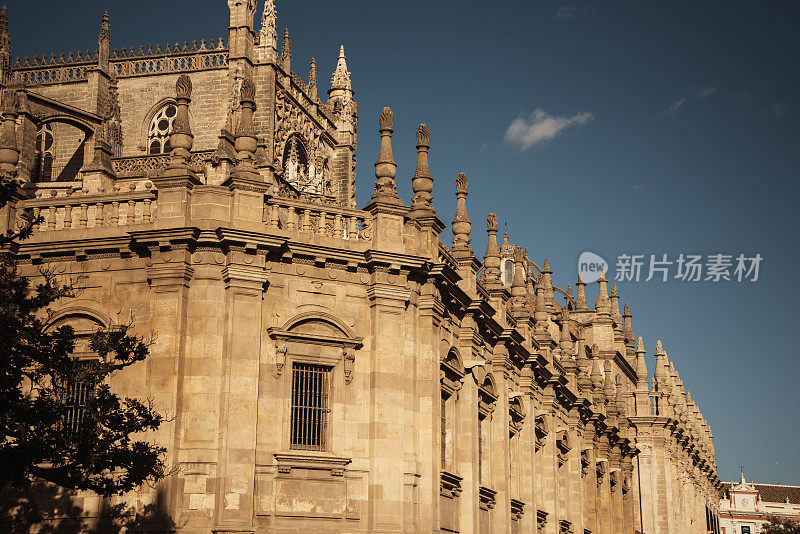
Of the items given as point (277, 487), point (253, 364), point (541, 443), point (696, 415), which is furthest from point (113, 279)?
point (696, 415)

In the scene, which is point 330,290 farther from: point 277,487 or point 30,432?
point 30,432

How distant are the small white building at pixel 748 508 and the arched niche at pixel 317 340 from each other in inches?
4221

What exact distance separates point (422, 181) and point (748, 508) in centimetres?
11124

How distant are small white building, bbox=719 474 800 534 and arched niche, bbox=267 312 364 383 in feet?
352

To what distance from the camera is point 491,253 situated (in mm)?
35688

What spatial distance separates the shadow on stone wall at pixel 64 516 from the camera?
22984 mm

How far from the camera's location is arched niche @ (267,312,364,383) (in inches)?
981

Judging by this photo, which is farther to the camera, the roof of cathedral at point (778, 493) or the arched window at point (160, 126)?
the roof of cathedral at point (778, 493)

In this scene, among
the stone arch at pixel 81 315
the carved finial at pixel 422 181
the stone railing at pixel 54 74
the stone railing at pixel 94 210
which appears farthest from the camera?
the stone railing at pixel 54 74

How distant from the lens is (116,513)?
76.0 feet

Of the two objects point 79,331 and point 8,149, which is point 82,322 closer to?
point 79,331

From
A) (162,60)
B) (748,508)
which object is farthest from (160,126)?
(748,508)

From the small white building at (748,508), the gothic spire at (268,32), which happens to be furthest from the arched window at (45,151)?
the small white building at (748,508)

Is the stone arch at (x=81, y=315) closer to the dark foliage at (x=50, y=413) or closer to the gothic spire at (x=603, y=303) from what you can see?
the dark foliage at (x=50, y=413)
